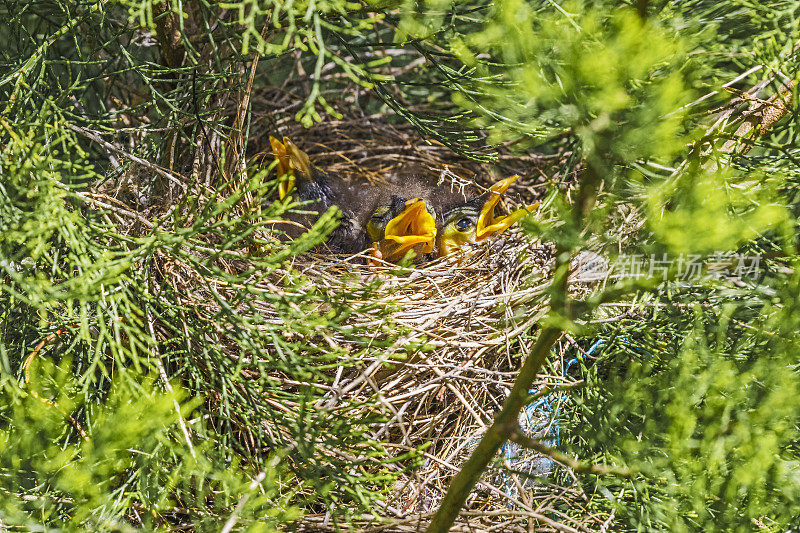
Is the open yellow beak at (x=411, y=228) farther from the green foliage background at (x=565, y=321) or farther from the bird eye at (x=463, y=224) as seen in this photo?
the green foliage background at (x=565, y=321)

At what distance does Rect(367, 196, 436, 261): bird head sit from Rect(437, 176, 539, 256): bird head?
51mm

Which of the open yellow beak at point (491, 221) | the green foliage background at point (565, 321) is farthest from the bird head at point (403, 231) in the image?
the green foliage background at point (565, 321)

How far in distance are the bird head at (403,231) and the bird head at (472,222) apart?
5 centimetres

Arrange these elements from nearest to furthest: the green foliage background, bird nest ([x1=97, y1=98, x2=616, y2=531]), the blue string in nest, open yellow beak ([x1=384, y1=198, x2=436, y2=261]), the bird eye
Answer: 1. the green foliage background
2. bird nest ([x1=97, y1=98, x2=616, y2=531])
3. the blue string in nest
4. open yellow beak ([x1=384, y1=198, x2=436, y2=261])
5. the bird eye

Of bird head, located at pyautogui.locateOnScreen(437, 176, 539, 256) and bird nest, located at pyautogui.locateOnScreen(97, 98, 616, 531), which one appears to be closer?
bird nest, located at pyautogui.locateOnScreen(97, 98, 616, 531)

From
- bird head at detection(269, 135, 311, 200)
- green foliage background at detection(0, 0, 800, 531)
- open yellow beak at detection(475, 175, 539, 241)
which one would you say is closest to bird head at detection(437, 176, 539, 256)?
open yellow beak at detection(475, 175, 539, 241)

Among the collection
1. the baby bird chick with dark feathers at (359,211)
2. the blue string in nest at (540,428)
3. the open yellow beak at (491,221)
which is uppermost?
the open yellow beak at (491,221)

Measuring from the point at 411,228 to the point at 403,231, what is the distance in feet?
0.06

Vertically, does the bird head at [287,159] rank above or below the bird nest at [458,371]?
above

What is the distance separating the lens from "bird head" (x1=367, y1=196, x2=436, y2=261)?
1.23 meters

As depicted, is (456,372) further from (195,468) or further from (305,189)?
(305,189)

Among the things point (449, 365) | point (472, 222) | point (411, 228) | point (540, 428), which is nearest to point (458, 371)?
point (449, 365)

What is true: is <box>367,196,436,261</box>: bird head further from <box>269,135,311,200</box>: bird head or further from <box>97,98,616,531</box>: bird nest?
<box>269,135,311,200</box>: bird head

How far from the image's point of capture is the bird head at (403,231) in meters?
1.23
